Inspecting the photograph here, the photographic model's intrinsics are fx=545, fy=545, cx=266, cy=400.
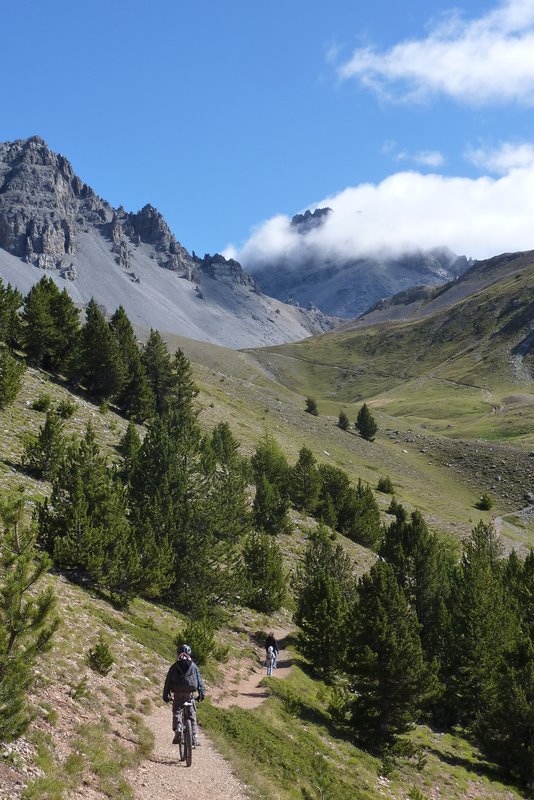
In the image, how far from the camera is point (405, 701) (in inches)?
913

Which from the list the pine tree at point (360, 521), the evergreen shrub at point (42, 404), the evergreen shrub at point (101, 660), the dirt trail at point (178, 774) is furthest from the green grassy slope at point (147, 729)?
the pine tree at point (360, 521)

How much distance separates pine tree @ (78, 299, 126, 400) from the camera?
198 ft

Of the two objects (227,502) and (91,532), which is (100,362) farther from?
(91,532)

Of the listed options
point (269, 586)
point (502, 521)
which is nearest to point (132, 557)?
point (269, 586)

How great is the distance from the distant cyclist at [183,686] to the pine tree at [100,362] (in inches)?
1966

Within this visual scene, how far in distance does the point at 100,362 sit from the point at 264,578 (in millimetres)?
34026

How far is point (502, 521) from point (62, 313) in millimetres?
69071

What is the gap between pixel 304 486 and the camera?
62.3 metres

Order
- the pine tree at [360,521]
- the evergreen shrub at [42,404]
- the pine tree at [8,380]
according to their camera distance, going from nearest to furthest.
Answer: the pine tree at [8,380] → the evergreen shrub at [42,404] → the pine tree at [360,521]

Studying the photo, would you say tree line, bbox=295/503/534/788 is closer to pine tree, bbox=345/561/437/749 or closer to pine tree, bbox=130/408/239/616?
pine tree, bbox=345/561/437/749

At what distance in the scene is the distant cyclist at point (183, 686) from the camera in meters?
13.6

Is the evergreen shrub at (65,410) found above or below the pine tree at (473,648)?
above

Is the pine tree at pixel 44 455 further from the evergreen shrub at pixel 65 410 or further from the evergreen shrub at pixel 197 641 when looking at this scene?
the evergreen shrub at pixel 197 641

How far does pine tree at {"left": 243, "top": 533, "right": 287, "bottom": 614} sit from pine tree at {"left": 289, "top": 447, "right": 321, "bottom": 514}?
24109mm
